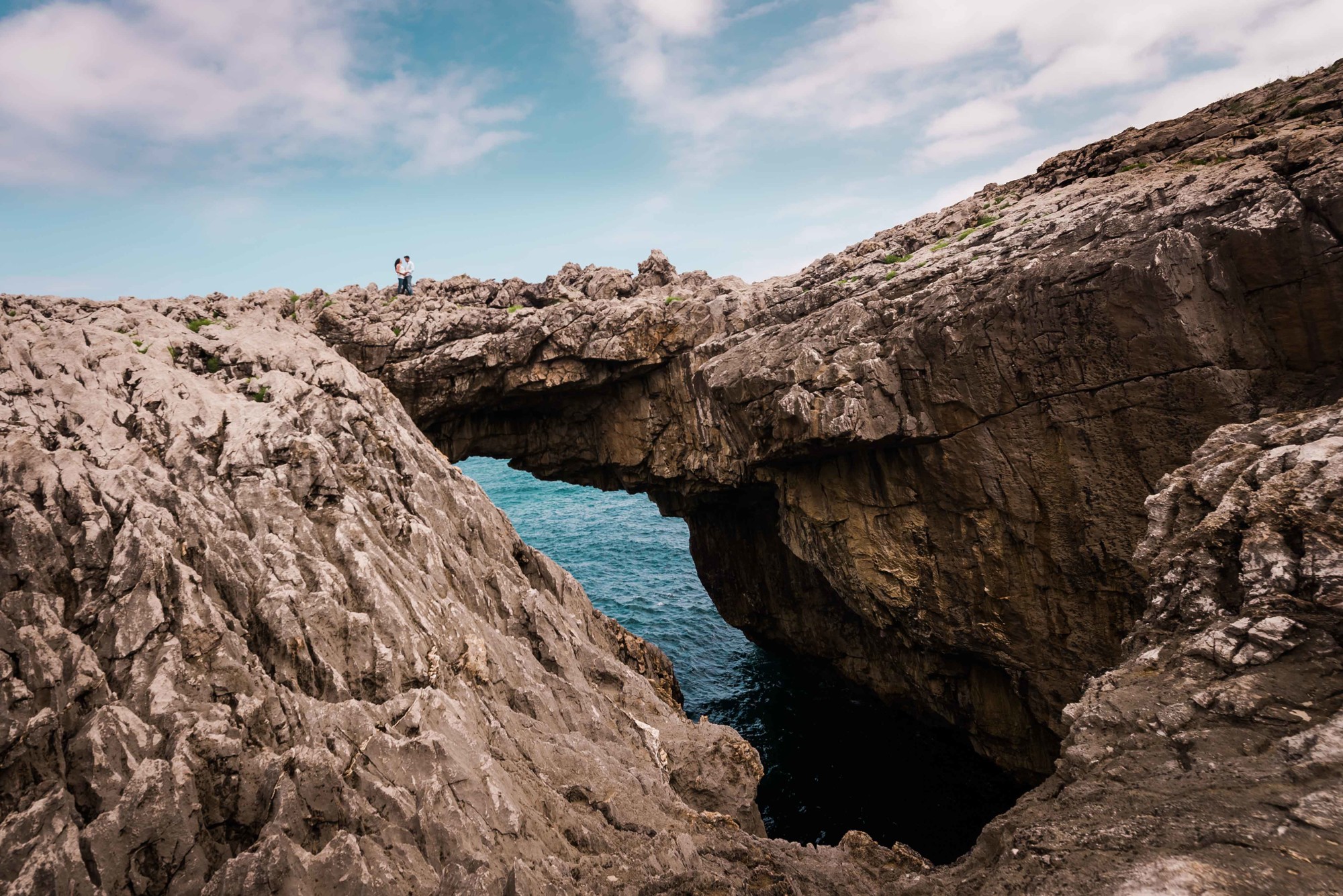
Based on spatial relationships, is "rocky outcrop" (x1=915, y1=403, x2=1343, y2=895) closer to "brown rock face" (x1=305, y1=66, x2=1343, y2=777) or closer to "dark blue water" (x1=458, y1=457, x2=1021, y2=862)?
"brown rock face" (x1=305, y1=66, x2=1343, y2=777)

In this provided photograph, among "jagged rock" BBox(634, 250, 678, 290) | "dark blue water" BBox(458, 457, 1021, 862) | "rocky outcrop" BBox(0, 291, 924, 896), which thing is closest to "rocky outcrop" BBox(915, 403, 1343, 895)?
"rocky outcrop" BBox(0, 291, 924, 896)

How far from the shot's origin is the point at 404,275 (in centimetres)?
3597

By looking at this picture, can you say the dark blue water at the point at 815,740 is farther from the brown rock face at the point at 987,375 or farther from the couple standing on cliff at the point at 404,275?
the couple standing on cliff at the point at 404,275

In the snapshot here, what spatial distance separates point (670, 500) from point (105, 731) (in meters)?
29.4

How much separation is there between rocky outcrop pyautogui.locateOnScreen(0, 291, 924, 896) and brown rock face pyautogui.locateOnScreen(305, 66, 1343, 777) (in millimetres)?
10244

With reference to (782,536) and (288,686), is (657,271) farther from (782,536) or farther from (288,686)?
(288,686)

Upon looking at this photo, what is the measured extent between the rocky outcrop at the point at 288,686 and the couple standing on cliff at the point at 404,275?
57.9ft

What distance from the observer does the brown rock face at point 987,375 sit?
17.7 m

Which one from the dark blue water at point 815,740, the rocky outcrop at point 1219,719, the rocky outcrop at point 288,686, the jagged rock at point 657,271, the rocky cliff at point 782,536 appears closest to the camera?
the rocky outcrop at point 1219,719

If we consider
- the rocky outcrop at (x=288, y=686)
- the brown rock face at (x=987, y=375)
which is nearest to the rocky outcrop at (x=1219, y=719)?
the rocky outcrop at (x=288, y=686)

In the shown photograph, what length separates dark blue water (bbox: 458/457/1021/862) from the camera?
2584cm

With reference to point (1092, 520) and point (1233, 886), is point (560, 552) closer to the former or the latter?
point (1092, 520)

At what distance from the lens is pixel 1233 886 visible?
649 cm

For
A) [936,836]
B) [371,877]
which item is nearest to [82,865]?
[371,877]
